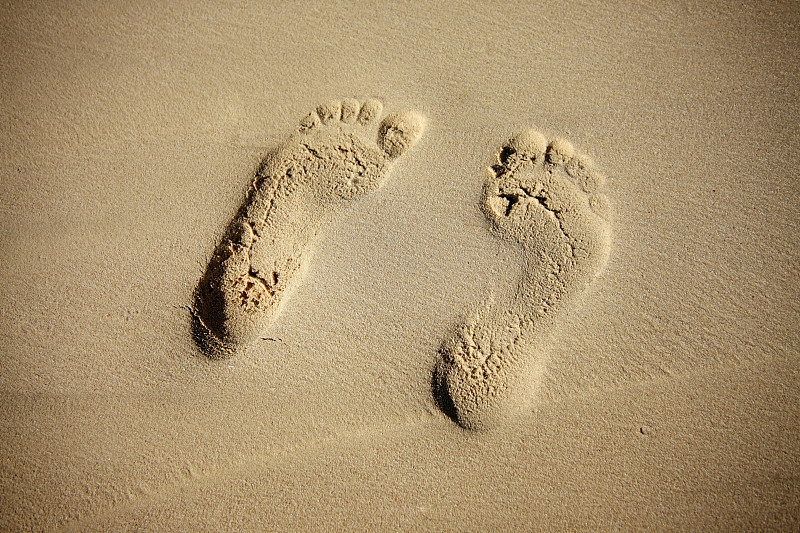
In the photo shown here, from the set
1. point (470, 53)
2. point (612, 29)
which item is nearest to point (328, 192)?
point (470, 53)

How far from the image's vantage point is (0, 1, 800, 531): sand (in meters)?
1.18

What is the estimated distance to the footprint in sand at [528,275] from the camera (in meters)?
1.18

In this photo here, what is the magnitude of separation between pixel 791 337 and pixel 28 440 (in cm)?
243

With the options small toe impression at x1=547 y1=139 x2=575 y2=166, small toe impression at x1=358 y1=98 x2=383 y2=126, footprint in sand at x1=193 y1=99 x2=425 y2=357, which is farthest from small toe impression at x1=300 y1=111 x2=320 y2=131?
small toe impression at x1=547 y1=139 x2=575 y2=166

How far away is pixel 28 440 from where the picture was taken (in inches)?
47.9

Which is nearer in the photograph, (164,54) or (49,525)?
(49,525)

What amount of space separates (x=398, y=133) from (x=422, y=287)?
50cm

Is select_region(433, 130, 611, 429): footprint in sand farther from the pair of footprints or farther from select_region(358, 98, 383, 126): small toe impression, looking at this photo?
select_region(358, 98, 383, 126): small toe impression

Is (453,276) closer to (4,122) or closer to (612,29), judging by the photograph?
(612,29)

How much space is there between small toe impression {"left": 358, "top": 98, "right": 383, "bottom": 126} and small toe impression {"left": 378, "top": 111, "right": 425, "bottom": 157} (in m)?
0.04

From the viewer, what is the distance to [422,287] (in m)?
1.23

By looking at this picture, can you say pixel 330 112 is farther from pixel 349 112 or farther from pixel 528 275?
pixel 528 275

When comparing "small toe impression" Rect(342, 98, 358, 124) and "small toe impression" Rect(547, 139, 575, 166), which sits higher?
"small toe impression" Rect(547, 139, 575, 166)

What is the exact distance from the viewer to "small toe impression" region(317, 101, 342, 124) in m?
1.25
